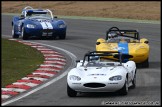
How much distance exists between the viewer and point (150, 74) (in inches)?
826

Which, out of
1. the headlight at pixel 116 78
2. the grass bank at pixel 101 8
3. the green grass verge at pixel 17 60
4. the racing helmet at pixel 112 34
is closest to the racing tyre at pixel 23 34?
the green grass verge at pixel 17 60

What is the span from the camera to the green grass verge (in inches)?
810

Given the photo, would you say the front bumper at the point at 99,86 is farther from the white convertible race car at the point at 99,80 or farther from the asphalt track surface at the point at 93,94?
the asphalt track surface at the point at 93,94

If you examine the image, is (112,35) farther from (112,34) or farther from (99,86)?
(99,86)

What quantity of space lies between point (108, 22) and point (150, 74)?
79.2 ft

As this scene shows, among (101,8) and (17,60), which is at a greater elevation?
(101,8)

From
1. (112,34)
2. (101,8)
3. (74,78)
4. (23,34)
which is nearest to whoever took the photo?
(74,78)

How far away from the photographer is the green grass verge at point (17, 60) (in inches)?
810

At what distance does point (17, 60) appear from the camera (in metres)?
24.9

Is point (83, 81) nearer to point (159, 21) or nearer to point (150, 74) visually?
point (150, 74)

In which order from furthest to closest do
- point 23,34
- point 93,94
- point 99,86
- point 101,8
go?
point 101,8 → point 23,34 → point 93,94 → point 99,86

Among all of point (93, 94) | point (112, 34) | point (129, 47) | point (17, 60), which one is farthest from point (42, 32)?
point (93, 94)

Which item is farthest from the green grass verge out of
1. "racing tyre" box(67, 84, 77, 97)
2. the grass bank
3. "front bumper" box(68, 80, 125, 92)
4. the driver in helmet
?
the grass bank

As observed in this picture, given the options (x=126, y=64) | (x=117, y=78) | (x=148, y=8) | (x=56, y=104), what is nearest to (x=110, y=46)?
(x=126, y=64)
